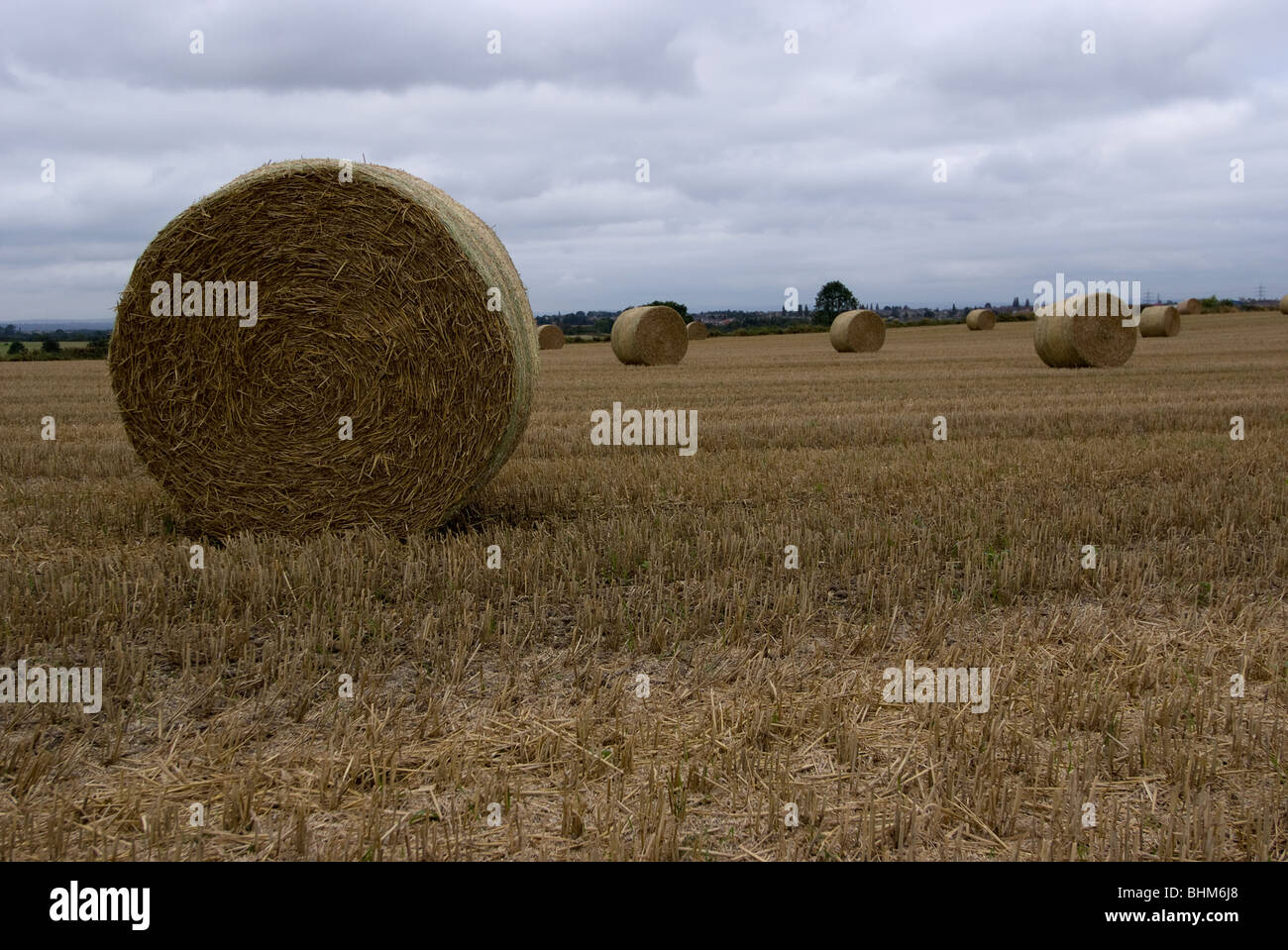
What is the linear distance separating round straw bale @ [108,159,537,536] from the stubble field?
1.27ft

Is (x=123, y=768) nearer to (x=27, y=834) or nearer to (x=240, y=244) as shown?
(x=27, y=834)

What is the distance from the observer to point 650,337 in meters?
23.2

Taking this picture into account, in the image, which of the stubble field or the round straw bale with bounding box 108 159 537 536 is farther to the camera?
the round straw bale with bounding box 108 159 537 536

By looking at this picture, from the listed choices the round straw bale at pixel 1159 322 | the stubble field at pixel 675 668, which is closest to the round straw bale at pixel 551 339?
the round straw bale at pixel 1159 322

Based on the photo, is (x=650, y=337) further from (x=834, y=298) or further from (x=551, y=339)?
(x=834, y=298)

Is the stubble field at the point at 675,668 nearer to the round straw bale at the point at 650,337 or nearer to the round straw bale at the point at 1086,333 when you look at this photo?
the round straw bale at the point at 1086,333

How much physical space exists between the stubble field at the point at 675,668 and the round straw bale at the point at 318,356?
0.39 meters

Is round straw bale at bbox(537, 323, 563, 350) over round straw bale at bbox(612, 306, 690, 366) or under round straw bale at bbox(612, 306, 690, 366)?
over

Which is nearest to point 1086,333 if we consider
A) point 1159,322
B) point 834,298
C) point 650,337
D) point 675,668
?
point 650,337

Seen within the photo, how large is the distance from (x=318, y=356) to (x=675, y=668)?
323cm

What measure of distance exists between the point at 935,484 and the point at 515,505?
3.09 metres

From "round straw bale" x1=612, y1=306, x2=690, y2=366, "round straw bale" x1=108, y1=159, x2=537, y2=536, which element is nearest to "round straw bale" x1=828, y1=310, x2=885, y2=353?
"round straw bale" x1=612, y1=306, x2=690, y2=366

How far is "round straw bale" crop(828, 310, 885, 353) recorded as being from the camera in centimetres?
2862

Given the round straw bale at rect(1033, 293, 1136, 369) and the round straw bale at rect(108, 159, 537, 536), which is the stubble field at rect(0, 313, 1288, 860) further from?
the round straw bale at rect(1033, 293, 1136, 369)
